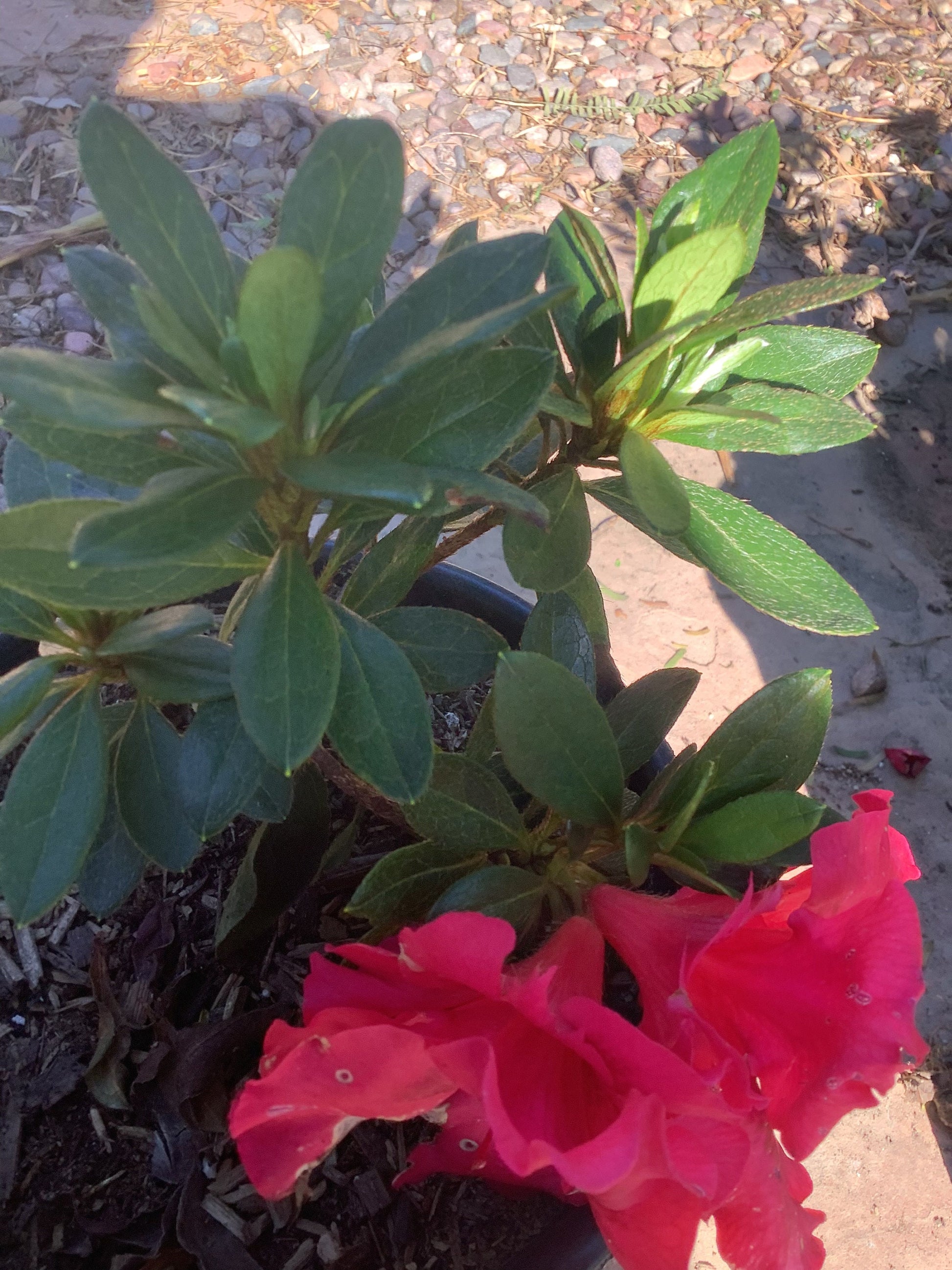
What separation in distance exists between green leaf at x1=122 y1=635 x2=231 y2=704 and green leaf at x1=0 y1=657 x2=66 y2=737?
6cm

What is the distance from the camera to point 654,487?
0.75m

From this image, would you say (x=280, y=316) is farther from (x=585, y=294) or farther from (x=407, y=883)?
(x=407, y=883)

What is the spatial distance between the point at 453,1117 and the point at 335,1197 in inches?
16.0

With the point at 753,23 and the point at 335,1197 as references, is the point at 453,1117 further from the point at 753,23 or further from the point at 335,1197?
the point at 753,23

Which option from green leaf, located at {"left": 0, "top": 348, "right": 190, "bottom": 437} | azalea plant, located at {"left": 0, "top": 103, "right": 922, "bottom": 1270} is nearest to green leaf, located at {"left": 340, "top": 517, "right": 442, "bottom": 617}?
azalea plant, located at {"left": 0, "top": 103, "right": 922, "bottom": 1270}

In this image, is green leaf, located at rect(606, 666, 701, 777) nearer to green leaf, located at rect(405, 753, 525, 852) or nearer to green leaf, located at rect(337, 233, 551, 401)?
green leaf, located at rect(405, 753, 525, 852)

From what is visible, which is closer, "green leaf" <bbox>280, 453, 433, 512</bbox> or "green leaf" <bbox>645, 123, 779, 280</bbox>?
"green leaf" <bbox>280, 453, 433, 512</bbox>

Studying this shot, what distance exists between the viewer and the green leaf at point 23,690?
75cm

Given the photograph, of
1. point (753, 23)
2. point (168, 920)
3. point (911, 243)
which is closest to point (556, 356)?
point (168, 920)

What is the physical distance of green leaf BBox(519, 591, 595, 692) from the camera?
2.98ft

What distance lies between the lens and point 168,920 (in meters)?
1.14

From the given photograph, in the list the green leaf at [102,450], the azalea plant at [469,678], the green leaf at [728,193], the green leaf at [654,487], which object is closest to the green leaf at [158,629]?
the azalea plant at [469,678]

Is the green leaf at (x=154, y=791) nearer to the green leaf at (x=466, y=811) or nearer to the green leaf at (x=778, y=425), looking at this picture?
the green leaf at (x=466, y=811)

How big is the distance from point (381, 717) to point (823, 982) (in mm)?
340
